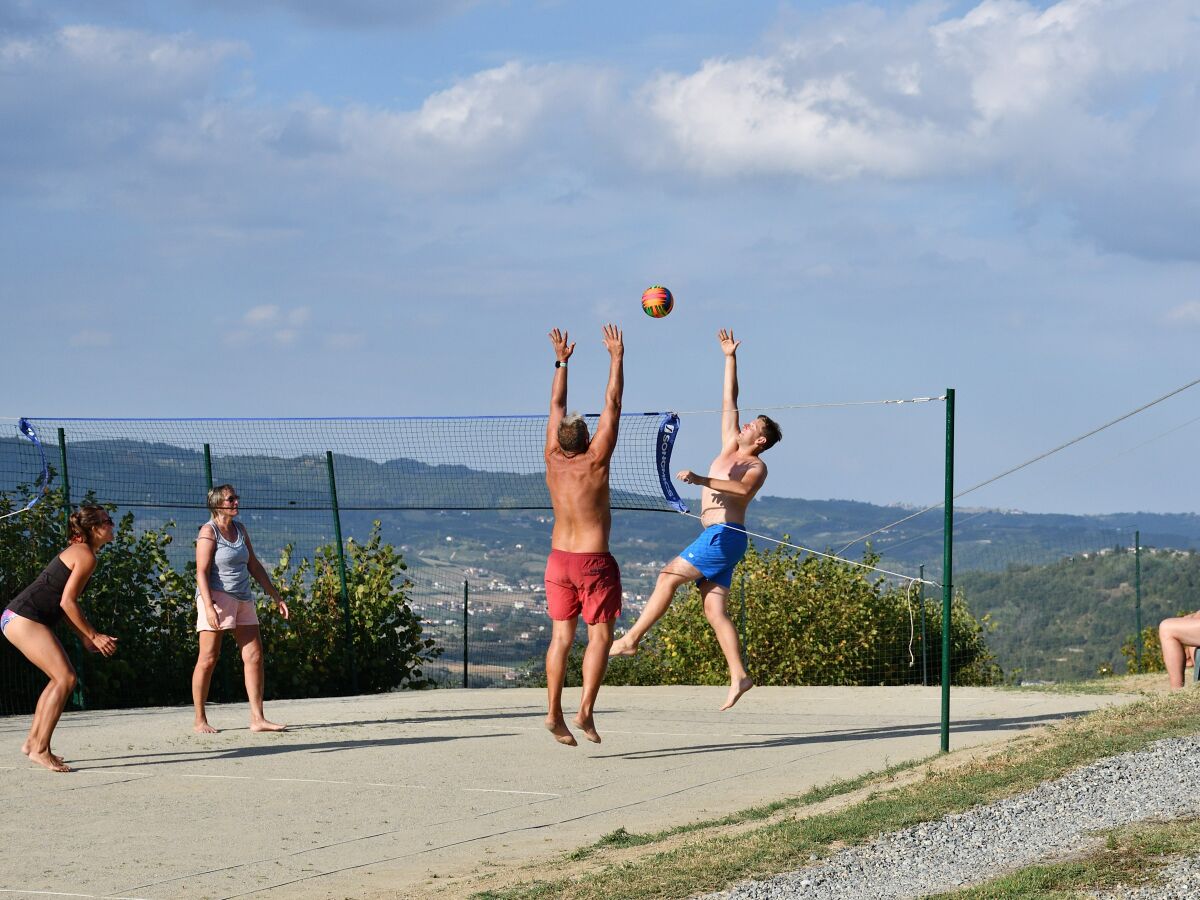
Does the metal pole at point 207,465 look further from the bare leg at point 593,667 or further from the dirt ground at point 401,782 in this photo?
the bare leg at point 593,667

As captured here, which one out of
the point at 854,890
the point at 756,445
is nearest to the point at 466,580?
the point at 756,445

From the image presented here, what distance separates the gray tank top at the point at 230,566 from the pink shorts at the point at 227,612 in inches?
1.7

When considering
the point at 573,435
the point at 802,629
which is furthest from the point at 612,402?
the point at 802,629

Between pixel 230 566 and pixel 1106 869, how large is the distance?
686 cm

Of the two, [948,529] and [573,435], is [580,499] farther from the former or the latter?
[948,529]

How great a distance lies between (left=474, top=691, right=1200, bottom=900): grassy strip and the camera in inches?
241

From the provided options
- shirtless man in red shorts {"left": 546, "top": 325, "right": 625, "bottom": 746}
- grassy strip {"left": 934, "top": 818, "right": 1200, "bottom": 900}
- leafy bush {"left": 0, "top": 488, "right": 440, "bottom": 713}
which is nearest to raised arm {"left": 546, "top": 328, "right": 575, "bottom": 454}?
shirtless man in red shorts {"left": 546, "top": 325, "right": 625, "bottom": 746}

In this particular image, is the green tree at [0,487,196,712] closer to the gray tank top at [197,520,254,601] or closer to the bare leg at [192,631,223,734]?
the bare leg at [192,631,223,734]

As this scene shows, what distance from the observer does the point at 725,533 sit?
10.5 m

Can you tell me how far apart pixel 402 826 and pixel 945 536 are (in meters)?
3.55

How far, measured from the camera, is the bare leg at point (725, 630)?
10.6 metres

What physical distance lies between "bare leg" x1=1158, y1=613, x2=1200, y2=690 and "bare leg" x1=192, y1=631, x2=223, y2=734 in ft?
23.1

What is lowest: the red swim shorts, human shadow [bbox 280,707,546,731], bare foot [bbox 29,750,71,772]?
human shadow [bbox 280,707,546,731]

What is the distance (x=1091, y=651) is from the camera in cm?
2494
